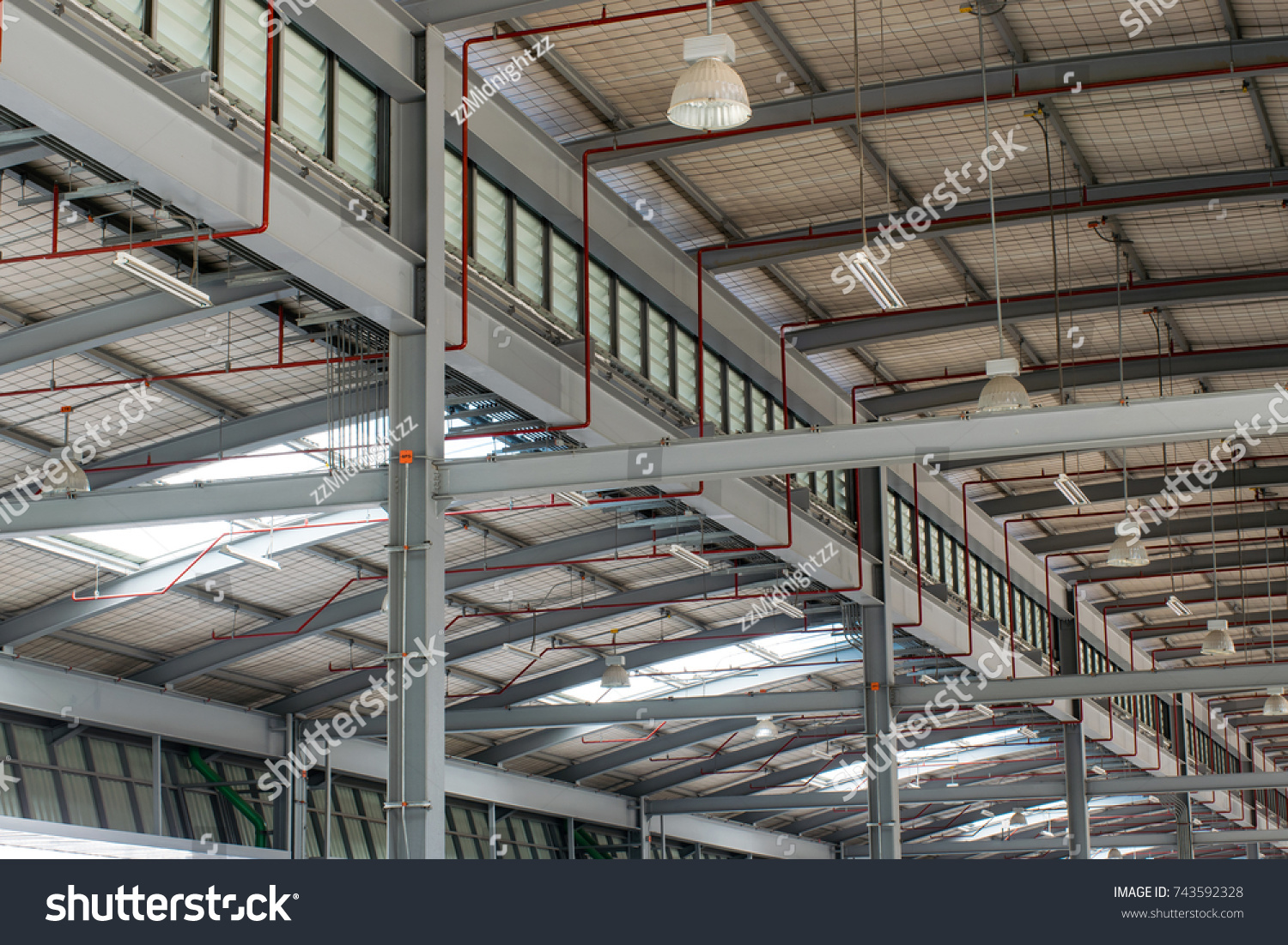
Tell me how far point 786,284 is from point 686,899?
65.3 feet

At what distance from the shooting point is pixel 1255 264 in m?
27.7

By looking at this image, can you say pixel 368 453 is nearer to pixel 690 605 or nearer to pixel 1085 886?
pixel 1085 886

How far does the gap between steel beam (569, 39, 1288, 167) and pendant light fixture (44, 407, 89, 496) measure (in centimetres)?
827

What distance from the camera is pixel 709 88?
563 inches

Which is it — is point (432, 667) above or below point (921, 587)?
below

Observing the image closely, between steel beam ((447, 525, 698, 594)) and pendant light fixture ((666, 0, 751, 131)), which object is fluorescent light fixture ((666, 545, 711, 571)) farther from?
pendant light fixture ((666, 0, 751, 131))

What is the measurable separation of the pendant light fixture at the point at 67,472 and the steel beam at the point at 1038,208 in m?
10.5

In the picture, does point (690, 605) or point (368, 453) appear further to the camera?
point (690, 605)

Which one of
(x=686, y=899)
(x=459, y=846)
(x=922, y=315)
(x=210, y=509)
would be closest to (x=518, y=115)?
(x=210, y=509)

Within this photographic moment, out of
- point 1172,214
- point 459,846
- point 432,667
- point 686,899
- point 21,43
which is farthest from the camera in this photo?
point 459,846

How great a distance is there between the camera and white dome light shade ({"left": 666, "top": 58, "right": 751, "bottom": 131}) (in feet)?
46.9

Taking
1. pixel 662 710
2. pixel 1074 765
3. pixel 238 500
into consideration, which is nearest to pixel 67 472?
pixel 238 500

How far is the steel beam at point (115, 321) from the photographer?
56.0 feet

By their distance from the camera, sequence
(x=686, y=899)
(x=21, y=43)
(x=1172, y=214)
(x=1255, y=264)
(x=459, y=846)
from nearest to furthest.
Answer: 1. (x=686, y=899)
2. (x=21, y=43)
3. (x=1172, y=214)
4. (x=1255, y=264)
5. (x=459, y=846)
